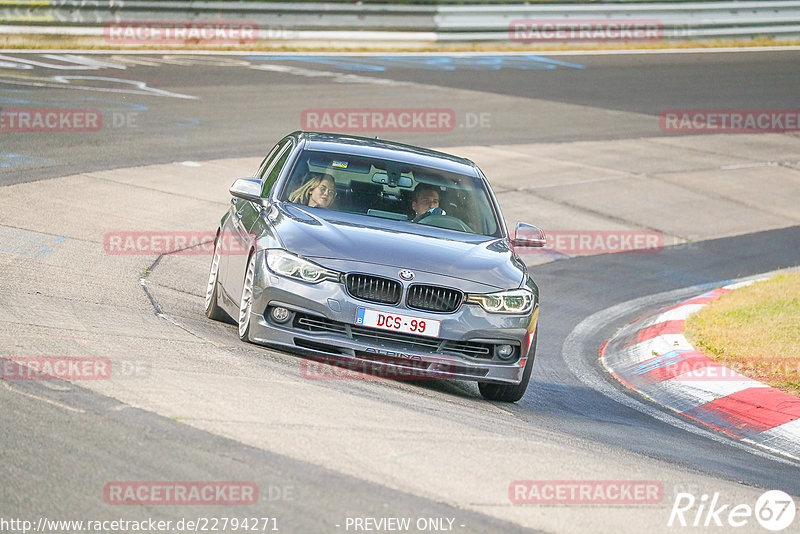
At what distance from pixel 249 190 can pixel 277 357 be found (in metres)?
1.44

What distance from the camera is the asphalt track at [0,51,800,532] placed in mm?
4789

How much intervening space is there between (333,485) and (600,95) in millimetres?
22149

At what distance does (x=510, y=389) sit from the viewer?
7.72 m

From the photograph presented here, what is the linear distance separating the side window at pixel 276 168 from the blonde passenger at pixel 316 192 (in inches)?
11.8

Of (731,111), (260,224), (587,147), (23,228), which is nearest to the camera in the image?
(260,224)

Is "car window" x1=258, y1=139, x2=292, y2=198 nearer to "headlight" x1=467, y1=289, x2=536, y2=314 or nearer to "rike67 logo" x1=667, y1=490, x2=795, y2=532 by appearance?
"headlight" x1=467, y1=289, x2=536, y2=314

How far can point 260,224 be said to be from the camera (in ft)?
26.1

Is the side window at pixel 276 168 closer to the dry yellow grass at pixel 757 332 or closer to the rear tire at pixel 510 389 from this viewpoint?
the rear tire at pixel 510 389

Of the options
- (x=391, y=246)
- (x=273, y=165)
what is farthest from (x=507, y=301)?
(x=273, y=165)

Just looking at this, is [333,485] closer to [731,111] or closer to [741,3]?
[731,111]

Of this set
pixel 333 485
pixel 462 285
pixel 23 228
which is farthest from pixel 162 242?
pixel 333 485

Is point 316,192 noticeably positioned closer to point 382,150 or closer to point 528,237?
point 382,150

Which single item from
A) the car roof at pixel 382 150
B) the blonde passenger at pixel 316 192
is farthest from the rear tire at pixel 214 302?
the car roof at pixel 382 150

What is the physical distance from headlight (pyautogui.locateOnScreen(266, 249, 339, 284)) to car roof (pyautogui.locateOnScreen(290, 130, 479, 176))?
163 cm
